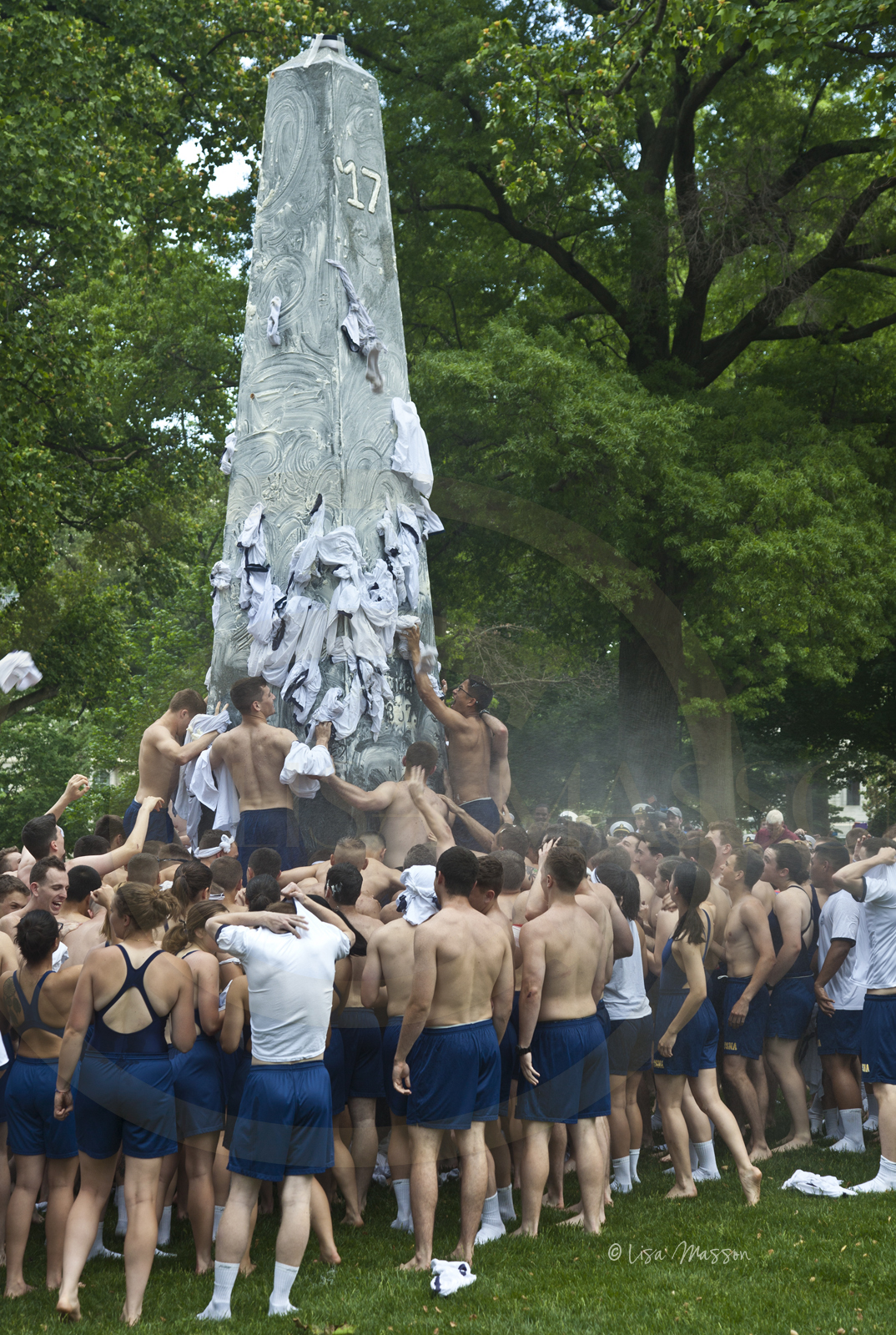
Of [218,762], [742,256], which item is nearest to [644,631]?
[742,256]

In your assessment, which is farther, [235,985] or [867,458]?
[867,458]

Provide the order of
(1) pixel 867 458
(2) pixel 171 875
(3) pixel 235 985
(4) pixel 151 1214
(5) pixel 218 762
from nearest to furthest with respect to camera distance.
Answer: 1. (4) pixel 151 1214
2. (3) pixel 235 985
3. (2) pixel 171 875
4. (5) pixel 218 762
5. (1) pixel 867 458

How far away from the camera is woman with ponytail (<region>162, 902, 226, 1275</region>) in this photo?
5996 mm

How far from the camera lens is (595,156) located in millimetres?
17453

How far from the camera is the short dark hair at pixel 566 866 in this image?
6.61 meters

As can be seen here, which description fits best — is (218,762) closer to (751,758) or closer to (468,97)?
(468,97)

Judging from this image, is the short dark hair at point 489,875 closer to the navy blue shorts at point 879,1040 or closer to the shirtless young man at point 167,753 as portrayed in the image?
the navy blue shorts at point 879,1040

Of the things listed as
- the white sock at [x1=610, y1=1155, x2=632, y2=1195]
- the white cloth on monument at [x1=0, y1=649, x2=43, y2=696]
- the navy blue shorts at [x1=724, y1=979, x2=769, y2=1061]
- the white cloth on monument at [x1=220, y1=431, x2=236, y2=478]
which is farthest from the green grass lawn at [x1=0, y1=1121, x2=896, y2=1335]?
the white cloth on monument at [x1=220, y1=431, x2=236, y2=478]

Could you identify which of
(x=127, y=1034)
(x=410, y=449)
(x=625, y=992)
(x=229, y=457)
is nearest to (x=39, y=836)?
(x=127, y=1034)

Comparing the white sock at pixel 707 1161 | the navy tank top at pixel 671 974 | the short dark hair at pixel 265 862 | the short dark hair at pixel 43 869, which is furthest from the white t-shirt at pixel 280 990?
the white sock at pixel 707 1161

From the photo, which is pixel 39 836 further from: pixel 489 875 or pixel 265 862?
pixel 489 875

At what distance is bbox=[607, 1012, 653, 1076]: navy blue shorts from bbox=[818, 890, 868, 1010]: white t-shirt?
1.55 metres

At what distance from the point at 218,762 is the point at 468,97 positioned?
12.2 metres

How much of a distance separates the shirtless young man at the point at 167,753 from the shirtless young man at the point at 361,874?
2059mm
